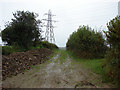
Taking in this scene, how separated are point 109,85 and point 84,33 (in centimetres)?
615

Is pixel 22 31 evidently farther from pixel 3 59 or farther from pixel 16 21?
pixel 3 59

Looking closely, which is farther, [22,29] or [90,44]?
[22,29]

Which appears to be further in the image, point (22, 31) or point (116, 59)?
point (22, 31)

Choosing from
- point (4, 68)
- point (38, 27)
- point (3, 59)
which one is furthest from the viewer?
point (38, 27)

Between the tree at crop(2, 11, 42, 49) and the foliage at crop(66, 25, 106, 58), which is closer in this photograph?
the foliage at crop(66, 25, 106, 58)

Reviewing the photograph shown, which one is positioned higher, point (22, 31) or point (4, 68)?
point (22, 31)

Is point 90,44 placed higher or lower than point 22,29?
lower

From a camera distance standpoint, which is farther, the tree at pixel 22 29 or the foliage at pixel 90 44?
the tree at pixel 22 29

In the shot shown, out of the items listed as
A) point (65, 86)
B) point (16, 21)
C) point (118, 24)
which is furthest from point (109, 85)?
point (16, 21)

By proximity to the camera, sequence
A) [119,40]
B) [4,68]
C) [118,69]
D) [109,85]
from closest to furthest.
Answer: [118,69] → [109,85] → [119,40] → [4,68]

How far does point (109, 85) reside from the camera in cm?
307

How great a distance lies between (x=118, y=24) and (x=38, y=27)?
9.69 metres

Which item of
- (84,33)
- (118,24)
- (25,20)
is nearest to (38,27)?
(25,20)

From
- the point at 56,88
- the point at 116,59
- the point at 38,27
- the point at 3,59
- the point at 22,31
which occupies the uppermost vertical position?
the point at 38,27
